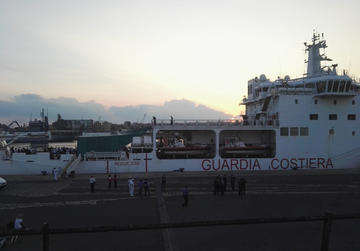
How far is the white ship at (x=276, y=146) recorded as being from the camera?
81.8 ft

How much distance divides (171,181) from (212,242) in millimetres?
12493

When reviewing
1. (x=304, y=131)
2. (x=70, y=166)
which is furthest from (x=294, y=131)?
(x=70, y=166)

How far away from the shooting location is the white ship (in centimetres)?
2494

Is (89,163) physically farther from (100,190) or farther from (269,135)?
(269,135)

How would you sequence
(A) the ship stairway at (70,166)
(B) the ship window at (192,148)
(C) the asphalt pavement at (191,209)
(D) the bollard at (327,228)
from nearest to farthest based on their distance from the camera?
(D) the bollard at (327,228) → (C) the asphalt pavement at (191,209) → (A) the ship stairway at (70,166) → (B) the ship window at (192,148)

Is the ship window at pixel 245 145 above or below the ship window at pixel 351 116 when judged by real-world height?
below

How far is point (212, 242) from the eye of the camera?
8750mm

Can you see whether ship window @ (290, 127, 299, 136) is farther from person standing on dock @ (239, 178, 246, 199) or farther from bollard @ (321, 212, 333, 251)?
bollard @ (321, 212, 333, 251)

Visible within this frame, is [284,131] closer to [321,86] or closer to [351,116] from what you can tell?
[321,86]

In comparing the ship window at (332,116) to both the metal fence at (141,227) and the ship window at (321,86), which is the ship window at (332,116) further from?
the metal fence at (141,227)

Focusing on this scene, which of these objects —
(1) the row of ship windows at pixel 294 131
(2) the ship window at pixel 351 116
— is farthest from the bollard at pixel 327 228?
(2) the ship window at pixel 351 116

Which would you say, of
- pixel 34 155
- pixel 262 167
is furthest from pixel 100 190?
pixel 262 167

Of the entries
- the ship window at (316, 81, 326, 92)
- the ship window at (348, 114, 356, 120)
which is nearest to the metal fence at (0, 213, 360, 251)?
the ship window at (316, 81, 326, 92)

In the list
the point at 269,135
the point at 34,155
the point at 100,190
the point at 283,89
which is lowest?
the point at 100,190
